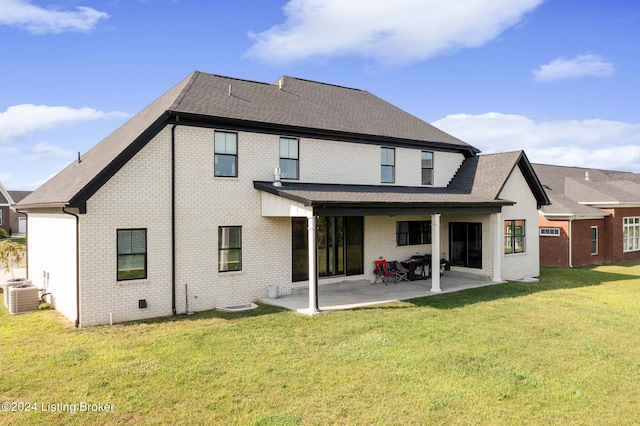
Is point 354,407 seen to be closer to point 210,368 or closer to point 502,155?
point 210,368

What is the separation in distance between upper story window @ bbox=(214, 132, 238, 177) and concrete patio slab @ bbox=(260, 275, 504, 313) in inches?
172

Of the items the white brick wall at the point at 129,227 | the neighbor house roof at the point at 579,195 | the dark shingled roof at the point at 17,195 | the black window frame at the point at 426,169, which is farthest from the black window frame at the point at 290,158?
the dark shingled roof at the point at 17,195

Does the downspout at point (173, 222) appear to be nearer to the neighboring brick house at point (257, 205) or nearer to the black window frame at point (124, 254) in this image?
the neighboring brick house at point (257, 205)

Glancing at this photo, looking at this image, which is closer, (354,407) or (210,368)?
(354,407)

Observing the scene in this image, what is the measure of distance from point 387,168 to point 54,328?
12898mm

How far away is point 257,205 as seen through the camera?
556 inches

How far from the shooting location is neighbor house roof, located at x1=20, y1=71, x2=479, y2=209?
12031mm

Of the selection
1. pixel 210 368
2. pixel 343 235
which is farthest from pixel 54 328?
pixel 343 235

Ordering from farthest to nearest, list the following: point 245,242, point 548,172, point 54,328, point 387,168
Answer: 1. point 548,172
2. point 387,168
3. point 245,242
4. point 54,328

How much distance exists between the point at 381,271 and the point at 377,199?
4.17 metres

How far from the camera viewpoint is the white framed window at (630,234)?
27.0 m

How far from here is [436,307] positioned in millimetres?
12914

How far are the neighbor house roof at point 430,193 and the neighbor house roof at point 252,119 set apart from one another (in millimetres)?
1714

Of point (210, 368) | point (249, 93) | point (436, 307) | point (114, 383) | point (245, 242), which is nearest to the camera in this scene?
point (114, 383)
